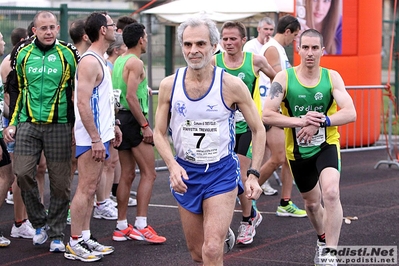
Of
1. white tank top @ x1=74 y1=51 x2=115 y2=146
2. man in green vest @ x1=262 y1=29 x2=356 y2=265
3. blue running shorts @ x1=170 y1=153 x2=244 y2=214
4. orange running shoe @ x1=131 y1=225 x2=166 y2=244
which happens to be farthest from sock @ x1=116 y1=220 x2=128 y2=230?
blue running shorts @ x1=170 y1=153 x2=244 y2=214

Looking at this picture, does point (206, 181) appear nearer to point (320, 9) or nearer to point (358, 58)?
point (320, 9)

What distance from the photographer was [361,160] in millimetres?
14094

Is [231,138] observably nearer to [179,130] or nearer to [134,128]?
[179,130]

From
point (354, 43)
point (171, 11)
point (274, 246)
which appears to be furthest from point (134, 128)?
point (354, 43)

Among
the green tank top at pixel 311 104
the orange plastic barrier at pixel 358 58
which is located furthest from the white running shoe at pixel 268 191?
the orange plastic barrier at pixel 358 58

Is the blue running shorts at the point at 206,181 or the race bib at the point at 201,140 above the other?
the race bib at the point at 201,140

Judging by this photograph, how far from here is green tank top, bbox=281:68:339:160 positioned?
681cm

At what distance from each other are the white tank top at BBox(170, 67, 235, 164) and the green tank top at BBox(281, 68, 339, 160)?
4.62ft

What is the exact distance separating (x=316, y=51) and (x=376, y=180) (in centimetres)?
534

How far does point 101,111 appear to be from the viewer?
7074mm

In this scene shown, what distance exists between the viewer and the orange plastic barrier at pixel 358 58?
15.0 meters

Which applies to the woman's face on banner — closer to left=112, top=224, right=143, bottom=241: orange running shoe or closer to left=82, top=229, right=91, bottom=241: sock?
left=112, top=224, right=143, bottom=241: orange running shoe

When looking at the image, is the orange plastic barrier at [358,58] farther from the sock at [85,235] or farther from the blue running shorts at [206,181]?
the blue running shorts at [206,181]

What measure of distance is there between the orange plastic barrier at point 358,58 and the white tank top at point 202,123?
9.43 metres
